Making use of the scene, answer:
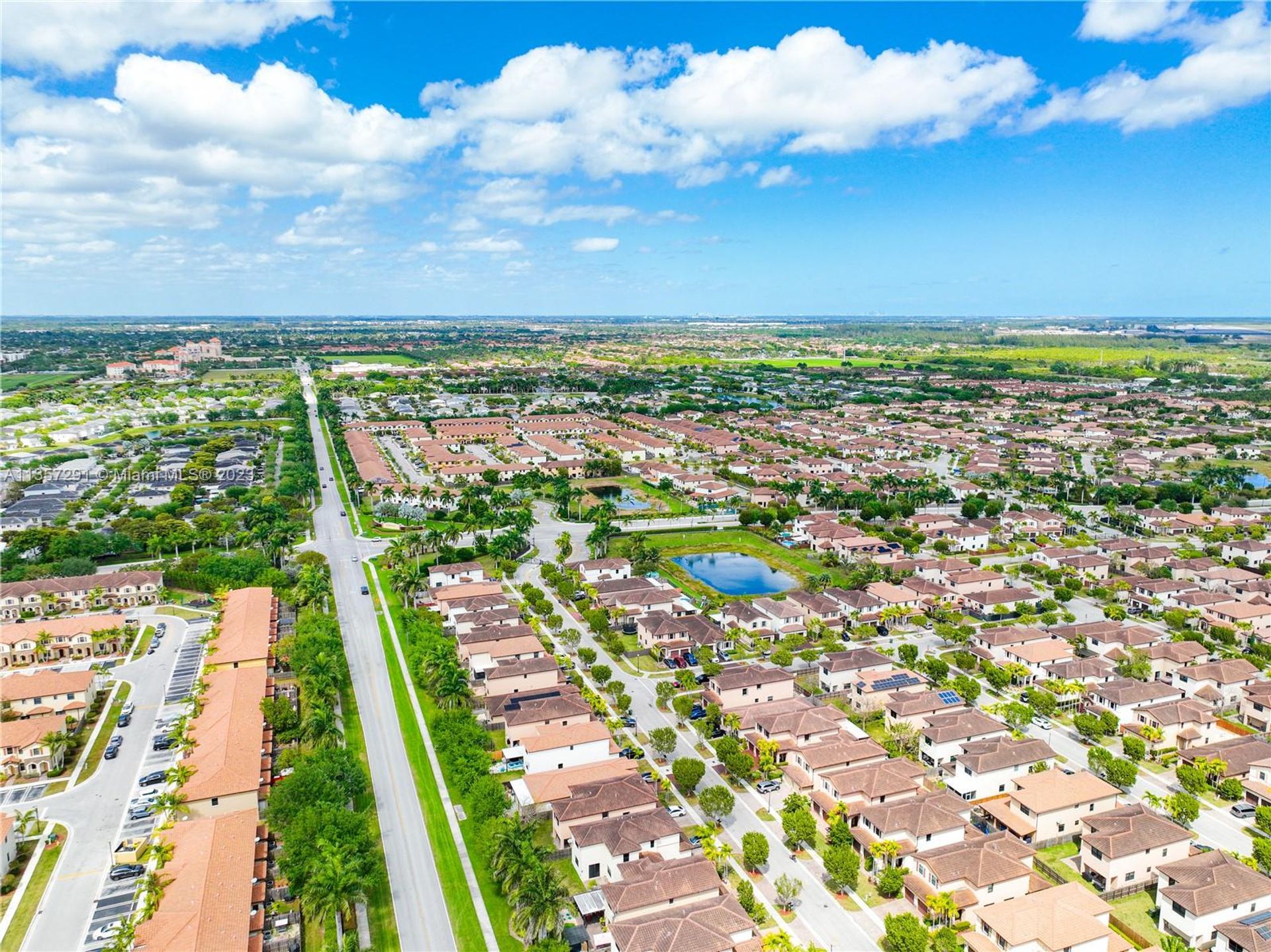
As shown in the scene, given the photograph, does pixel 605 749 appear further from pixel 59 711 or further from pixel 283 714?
pixel 59 711

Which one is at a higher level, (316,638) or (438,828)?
(316,638)

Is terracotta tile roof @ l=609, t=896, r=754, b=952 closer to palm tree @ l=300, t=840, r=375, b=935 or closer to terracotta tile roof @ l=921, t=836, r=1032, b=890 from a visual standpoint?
terracotta tile roof @ l=921, t=836, r=1032, b=890

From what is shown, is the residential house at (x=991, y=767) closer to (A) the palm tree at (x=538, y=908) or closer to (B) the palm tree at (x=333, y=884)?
(A) the palm tree at (x=538, y=908)

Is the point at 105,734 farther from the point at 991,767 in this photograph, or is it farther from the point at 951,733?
the point at 991,767

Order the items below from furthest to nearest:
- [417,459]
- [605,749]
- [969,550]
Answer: [417,459] → [969,550] → [605,749]

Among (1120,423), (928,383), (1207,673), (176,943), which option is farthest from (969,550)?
(928,383)

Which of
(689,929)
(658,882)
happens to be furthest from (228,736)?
(689,929)

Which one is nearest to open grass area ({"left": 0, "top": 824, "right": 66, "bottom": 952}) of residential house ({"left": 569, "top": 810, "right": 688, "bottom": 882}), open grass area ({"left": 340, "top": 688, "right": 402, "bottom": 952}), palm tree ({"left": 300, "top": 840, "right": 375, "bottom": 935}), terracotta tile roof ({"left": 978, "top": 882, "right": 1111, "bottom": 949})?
palm tree ({"left": 300, "top": 840, "right": 375, "bottom": 935})

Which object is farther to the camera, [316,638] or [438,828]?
[316,638]
